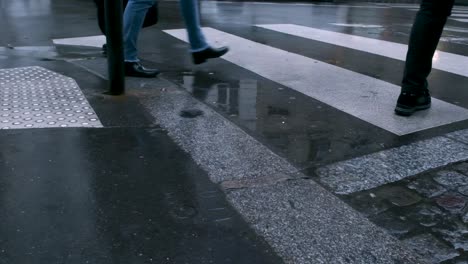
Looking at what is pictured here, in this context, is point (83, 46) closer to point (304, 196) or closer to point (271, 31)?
point (271, 31)

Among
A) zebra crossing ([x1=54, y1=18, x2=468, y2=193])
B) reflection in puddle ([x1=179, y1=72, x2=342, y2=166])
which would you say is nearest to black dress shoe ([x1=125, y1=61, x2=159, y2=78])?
reflection in puddle ([x1=179, y1=72, x2=342, y2=166])

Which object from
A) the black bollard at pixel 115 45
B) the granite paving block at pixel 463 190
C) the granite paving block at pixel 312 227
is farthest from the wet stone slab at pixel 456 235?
the black bollard at pixel 115 45

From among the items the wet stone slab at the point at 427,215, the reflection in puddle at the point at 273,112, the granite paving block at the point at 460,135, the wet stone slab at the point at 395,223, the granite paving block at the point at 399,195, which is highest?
the granite paving block at the point at 460,135

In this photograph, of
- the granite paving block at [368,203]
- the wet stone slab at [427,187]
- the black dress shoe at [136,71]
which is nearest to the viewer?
the granite paving block at [368,203]

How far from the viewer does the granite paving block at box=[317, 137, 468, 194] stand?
2.62m

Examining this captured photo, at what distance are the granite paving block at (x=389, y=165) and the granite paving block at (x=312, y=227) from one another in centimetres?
17

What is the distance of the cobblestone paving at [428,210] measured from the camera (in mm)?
2088

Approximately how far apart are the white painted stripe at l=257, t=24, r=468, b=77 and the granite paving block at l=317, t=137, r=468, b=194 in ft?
7.01

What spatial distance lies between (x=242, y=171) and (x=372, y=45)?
4.32 meters

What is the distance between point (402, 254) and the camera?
79.4 inches

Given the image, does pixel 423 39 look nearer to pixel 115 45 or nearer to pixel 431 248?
pixel 431 248

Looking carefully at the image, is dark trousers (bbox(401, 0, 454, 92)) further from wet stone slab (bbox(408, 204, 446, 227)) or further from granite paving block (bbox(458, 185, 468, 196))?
wet stone slab (bbox(408, 204, 446, 227))

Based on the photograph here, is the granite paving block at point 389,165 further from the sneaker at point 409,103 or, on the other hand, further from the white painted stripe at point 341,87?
the sneaker at point 409,103

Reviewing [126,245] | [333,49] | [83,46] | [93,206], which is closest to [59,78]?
[83,46]
